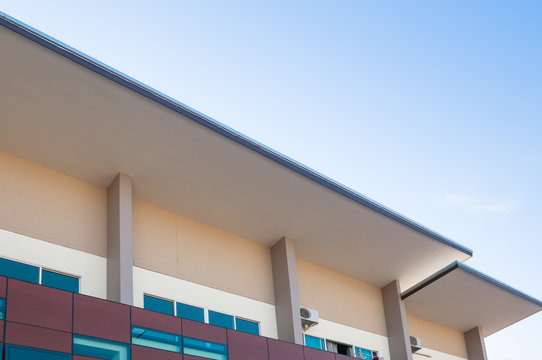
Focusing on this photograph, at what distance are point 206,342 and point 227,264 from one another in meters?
4.88

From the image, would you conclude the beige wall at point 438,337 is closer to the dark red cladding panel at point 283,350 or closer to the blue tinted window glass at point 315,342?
the blue tinted window glass at point 315,342

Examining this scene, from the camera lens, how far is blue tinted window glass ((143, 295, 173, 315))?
21.1 meters

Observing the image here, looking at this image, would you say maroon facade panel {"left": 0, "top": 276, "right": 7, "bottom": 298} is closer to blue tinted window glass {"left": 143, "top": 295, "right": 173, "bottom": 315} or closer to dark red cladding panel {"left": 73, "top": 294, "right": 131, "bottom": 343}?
dark red cladding panel {"left": 73, "top": 294, "right": 131, "bottom": 343}

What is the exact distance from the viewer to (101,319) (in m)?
17.5

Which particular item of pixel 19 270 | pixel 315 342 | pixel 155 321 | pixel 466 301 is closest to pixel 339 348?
pixel 315 342

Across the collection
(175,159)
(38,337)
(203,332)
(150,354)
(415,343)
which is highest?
(175,159)

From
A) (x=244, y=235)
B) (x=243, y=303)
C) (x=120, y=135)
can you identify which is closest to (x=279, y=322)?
(x=243, y=303)

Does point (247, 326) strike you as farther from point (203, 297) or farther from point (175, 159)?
point (175, 159)

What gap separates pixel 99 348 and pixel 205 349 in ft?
10.9

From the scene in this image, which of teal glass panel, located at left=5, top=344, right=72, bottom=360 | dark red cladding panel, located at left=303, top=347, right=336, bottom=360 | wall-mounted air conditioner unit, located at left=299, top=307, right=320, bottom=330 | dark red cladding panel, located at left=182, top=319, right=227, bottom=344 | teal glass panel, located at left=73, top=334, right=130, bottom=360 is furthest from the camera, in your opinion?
wall-mounted air conditioner unit, located at left=299, top=307, right=320, bottom=330

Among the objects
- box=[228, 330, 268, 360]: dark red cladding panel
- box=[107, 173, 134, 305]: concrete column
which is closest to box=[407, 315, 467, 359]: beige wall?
box=[228, 330, 268, 360]: dark red cladding panel

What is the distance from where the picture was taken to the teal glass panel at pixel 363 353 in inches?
1073

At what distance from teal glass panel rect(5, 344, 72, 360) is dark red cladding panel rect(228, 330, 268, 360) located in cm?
518

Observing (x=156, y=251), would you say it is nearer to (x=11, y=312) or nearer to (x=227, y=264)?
(x=227, y=264)
